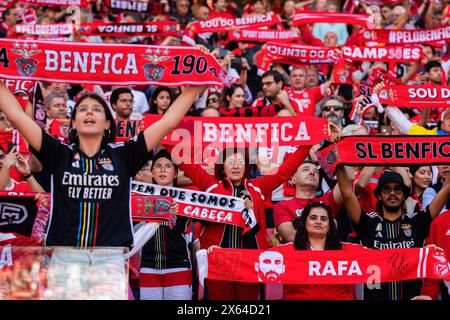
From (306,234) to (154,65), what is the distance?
179 cm

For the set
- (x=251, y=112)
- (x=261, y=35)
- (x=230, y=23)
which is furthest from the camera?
(x=230, y=23)

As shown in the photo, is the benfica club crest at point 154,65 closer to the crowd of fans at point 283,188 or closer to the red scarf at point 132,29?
the crowd of fans at point 283,188

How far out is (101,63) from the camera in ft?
24.7

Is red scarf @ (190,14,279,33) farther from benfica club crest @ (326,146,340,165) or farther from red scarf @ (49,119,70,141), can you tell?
benfica club crest @ (326,146,340,165)

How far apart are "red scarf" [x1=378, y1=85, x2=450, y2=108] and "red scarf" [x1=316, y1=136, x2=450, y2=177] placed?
4.08 ft

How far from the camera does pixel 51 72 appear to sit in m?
7.51

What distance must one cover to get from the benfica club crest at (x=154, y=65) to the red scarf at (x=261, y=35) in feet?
Answer: 22.6

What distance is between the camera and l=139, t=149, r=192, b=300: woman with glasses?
8.61 meters

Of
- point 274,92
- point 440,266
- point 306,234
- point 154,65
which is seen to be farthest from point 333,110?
point 154,65

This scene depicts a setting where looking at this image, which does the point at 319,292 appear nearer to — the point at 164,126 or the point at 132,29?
the point at 164,126

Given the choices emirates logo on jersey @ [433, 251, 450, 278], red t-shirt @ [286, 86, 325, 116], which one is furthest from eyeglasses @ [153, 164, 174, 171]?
red t-shirt @ [286, 86, 325, 116]
